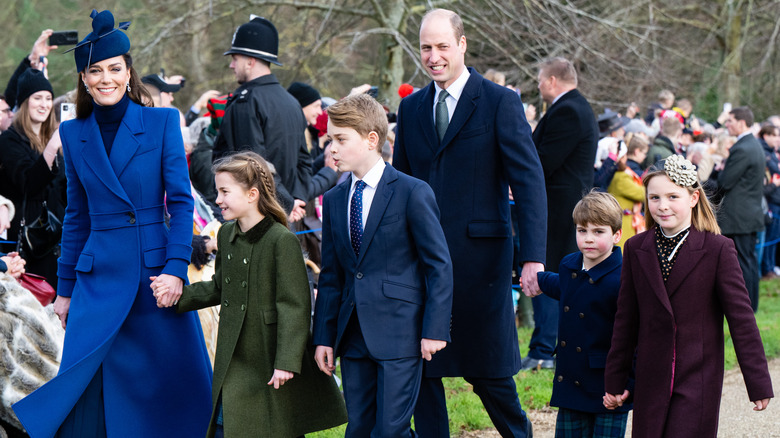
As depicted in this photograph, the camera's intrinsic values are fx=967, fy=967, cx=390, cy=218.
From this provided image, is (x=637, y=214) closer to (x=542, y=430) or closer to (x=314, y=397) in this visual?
(x=542, y=430)

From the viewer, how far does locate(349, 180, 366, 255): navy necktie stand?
4184 mm

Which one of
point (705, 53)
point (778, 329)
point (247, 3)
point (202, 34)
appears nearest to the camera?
point (778, 329)

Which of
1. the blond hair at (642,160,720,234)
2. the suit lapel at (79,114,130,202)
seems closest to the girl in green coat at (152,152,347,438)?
the suit lapel at (79,114,130,202)

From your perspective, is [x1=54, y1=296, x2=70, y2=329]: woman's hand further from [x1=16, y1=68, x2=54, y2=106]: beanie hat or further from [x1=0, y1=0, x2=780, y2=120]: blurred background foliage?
[x1=0, y1=0, x2=780, y2=120]: blurred background foliage

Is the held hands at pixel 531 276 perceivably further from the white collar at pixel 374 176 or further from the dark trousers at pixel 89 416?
the dark trousers at pixel 89 416

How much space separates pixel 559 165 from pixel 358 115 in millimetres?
3484

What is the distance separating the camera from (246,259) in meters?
4.38

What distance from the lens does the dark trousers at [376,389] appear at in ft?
13.0

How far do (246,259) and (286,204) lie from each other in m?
2.13

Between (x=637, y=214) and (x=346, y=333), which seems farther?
(x=637, y=214)

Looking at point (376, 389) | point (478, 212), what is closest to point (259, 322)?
point (376, 389)

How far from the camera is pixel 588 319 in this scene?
4578 millimetres

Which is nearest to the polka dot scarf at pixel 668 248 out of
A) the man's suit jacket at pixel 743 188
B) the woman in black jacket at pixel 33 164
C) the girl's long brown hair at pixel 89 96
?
the girl's long brown hair at pixel 89 96

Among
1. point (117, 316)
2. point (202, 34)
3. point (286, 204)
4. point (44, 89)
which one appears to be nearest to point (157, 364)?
point (117, 316)
